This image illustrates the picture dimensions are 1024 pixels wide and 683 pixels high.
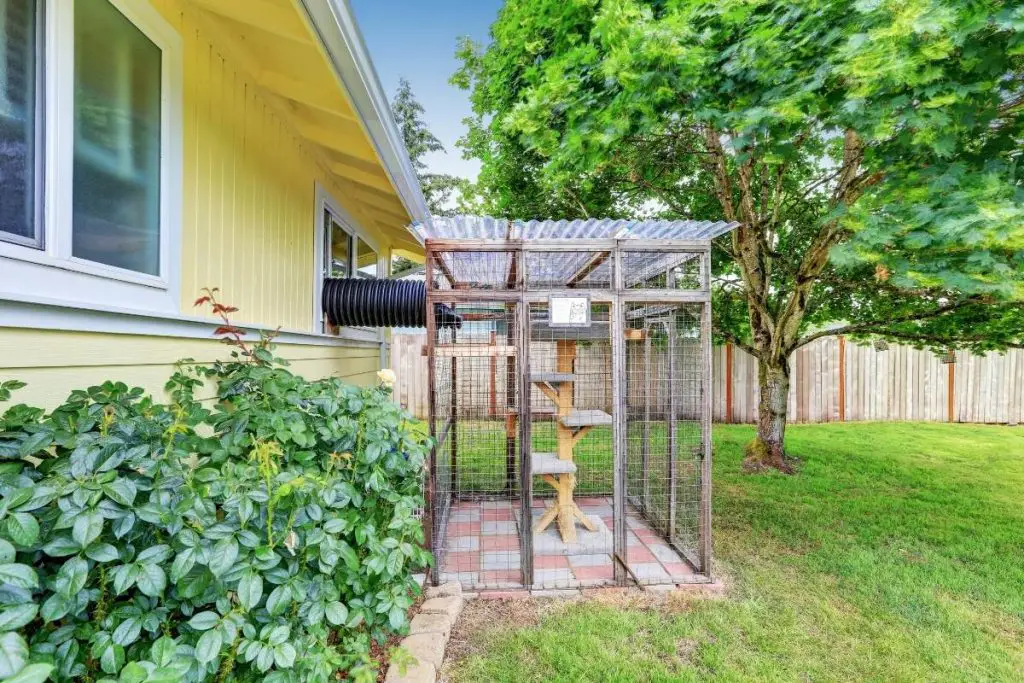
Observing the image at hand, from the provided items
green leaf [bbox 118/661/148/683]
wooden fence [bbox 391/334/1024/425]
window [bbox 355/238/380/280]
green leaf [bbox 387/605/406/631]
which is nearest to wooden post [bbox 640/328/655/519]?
green leaf [bbox 387/605/406/631]

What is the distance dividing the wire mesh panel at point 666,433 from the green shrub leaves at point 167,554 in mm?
2523

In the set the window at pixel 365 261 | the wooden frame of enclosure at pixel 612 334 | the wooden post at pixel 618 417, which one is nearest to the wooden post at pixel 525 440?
the wooden frame of enclosure at pixel 612 334

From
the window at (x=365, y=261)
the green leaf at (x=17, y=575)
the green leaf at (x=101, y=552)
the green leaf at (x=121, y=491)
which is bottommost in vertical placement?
the green leaf at (x=101, y=552)

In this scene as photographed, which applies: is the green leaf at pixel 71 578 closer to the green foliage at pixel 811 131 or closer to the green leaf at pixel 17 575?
the green leaf at pixel 17 575

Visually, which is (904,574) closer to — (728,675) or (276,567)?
(728,675)

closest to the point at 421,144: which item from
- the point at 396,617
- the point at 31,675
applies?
the point at 396,617

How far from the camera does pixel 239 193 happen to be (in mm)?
2709

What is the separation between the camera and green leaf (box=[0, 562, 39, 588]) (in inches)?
27.9

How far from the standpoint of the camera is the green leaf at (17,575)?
71 centimetres

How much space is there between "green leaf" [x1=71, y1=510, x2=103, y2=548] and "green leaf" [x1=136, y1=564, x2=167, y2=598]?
4.8 inches

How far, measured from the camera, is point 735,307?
684 cm

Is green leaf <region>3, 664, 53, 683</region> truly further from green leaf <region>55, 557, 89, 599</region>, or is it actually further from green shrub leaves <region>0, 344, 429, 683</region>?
green leaf <region>55, 557, 89, 599</region>

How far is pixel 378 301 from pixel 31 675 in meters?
3.81

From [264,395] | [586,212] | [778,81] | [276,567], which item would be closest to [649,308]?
[778,81]
